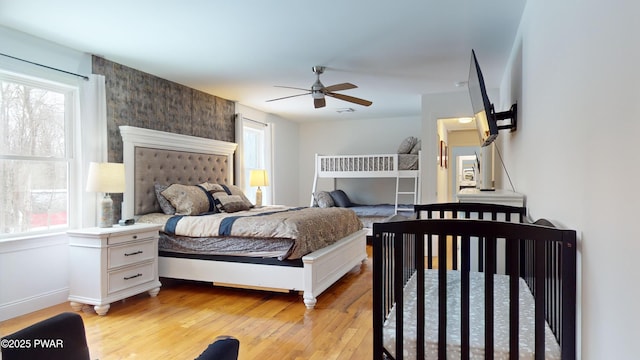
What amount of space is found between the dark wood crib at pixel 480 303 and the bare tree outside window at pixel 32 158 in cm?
307

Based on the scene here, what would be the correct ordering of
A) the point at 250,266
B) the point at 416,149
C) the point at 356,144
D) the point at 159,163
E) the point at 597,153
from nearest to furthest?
the point at 597,153
the point at 250,266
the point at 159,163
the point at 416,149
the point at 356,144

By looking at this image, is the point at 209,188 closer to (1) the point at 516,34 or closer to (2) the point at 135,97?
(2) the point at 135,97

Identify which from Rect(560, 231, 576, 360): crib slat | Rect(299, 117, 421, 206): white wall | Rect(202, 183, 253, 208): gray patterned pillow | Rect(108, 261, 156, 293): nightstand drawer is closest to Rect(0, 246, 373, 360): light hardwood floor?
Rect(108, 261, 156, 293): nightstand drawer

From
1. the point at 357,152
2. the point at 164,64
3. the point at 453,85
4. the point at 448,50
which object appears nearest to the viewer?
the point at 448,50

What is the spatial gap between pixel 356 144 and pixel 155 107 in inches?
161

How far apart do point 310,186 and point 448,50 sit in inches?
184

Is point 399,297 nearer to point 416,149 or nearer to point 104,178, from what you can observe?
point 104,178

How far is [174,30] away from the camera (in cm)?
285

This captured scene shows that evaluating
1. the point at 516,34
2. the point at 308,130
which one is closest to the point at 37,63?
the point at 516,34

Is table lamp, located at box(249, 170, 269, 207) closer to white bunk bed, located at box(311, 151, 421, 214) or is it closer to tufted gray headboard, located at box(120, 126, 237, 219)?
tufted gray headboard, located at box(120, 126, 237, 219)

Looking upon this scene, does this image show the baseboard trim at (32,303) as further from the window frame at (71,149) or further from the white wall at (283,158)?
the white wall at (283,158)

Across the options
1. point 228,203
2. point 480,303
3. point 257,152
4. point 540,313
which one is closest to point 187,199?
point 228,203

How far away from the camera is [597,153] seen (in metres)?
1.10

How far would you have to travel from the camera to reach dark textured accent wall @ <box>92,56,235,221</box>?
3582 millimetres
